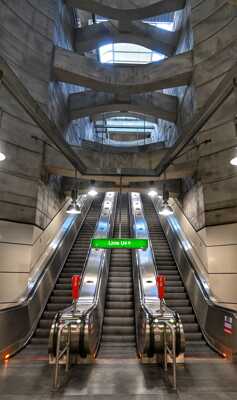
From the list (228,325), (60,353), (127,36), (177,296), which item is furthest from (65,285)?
(127,36)

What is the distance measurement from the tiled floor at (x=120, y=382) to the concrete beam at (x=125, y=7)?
11.6m

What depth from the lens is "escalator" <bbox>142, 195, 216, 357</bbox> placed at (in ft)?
21.3

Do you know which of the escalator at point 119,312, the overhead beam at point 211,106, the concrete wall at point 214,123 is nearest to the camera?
the overhead beam at point 211,106

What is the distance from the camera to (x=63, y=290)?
28.9 ft

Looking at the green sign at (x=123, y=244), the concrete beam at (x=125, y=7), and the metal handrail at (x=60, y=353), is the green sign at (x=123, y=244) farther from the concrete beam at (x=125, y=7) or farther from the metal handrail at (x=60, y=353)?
the concrete beam at (x=125, y=7)

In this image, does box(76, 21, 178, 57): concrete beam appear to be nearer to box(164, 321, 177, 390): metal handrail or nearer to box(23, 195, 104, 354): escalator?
box(23, 195, 104, 354): escalator

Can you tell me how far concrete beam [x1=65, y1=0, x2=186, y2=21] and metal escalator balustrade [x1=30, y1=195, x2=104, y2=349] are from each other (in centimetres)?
900

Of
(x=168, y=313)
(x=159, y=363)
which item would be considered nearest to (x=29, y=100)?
(x=168, y=313)

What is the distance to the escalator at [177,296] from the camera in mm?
6480

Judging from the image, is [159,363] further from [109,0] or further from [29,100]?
[109,0]

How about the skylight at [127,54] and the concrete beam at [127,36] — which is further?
the skylight at [127,54]

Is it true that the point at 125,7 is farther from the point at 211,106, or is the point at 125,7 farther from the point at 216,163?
the point at 211,106

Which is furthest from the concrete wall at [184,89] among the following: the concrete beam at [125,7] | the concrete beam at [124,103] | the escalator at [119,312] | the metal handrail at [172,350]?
the metal handrail at [172,350]

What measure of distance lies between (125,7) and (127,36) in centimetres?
211
